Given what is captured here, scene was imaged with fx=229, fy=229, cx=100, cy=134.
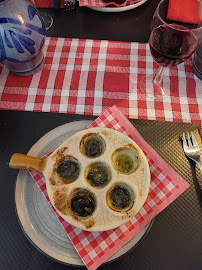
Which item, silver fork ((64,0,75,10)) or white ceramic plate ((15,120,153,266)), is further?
silver fork ((64,0,75,10))

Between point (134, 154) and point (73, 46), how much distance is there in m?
0.56

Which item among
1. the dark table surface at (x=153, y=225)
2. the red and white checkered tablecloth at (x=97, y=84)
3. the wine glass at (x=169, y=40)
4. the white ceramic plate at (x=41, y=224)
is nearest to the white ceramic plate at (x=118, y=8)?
the red and white checkered tablecloth at (x=97, y=84)

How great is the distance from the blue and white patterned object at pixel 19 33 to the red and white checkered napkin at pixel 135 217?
1.22 feet

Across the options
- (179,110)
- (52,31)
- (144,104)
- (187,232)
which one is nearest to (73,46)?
(52,31)

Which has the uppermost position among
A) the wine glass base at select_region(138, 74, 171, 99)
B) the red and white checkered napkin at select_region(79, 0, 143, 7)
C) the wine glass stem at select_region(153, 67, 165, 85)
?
the red and white checkered napkin at select_region(79, 0, 143, 7)

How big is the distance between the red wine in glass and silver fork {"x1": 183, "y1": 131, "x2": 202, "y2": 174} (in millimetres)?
229

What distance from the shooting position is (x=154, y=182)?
606mm

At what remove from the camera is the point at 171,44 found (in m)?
0.63

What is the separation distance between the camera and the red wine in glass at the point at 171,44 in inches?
24.1

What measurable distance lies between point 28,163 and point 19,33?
373 mm

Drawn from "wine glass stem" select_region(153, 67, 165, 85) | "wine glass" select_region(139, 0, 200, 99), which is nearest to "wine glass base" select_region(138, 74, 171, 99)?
"wine glass stem" select_region(153, 67, 165, 85)

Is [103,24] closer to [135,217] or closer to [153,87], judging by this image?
[153,87]

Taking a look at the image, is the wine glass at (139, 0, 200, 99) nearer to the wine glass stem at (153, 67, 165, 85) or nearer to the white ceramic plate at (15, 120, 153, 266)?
the wine glass stem at (153, 67, 165, 85)

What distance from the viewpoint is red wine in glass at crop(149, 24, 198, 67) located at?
612 mm
